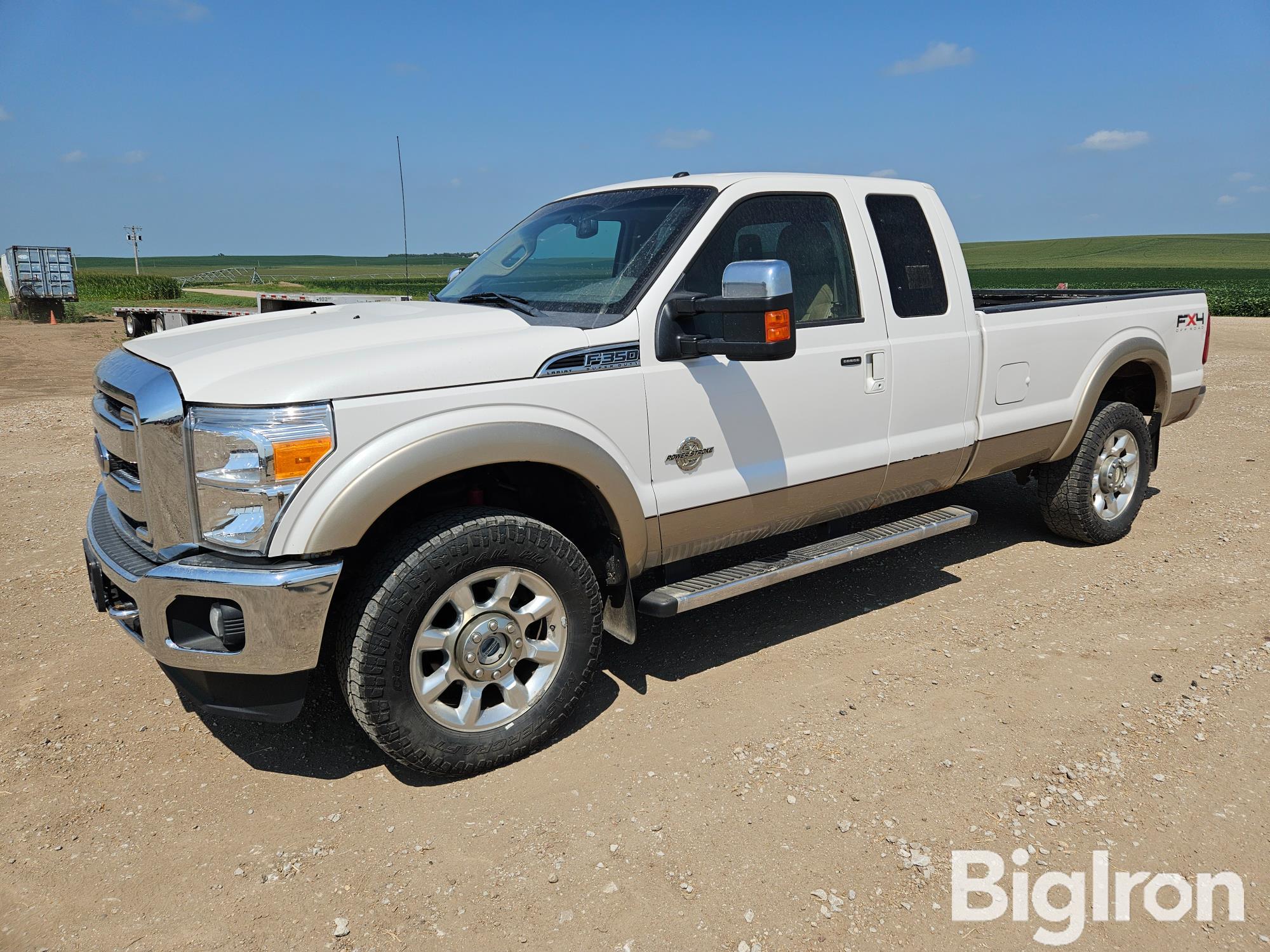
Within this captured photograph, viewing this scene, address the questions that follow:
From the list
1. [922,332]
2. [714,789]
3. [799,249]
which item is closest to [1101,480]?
[922,332]

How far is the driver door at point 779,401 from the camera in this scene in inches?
138

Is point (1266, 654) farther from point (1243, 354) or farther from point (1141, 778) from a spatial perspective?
point (1243, 354)

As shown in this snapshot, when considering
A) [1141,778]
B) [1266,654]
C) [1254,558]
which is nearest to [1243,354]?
[1254,558]

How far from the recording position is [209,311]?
13258 millimetres

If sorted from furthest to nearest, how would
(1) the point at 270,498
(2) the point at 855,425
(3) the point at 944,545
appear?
1. (3) the point at 944,545
2. (2) the point at 855,425
3. (1) the point at 270,498

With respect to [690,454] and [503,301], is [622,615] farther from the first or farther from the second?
[503,301]

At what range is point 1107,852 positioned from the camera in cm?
277

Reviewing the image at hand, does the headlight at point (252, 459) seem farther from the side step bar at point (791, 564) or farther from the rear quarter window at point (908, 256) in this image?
the rear quarter window at point (908, 256)

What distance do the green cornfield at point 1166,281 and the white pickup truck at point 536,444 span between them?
26.4m

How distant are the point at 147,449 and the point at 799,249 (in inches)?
104

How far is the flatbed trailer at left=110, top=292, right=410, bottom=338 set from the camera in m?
11.2

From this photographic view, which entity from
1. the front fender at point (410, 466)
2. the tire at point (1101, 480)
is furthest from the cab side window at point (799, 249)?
the tire at point (1101, 480)

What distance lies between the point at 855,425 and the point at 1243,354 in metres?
14.8

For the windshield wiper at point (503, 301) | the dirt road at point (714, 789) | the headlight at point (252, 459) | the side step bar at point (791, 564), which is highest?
the windshield wiper at point (503, 301)
